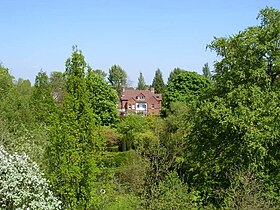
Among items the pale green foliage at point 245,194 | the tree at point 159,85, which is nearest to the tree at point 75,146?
the pale green foliage at point 245,194

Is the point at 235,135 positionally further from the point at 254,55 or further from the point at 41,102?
the point at 41,102

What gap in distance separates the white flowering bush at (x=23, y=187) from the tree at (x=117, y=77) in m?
80.1

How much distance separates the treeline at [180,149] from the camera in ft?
37.1

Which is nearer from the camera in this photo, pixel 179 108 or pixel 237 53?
pixel 237 53

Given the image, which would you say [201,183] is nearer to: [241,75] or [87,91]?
[241,75]

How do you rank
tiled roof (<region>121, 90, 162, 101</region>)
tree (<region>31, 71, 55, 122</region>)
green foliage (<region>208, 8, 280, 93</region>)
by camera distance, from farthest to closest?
tiled roof (<region>121, 90, 162, 101</region>)
tree (<region>31, 71, 55, 122</region>)
green foliage (<region>208, 8, 280, 93</region>)

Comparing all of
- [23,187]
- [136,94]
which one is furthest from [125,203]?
[136,94]

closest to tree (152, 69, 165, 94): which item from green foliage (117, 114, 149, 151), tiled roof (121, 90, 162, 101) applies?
tiled roof (121, 90, 162, 101)

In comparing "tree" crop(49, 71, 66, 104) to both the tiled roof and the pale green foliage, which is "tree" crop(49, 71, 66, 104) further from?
the pale green foliage

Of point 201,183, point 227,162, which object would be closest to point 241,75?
point 227,162

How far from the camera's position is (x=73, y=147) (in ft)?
36.8

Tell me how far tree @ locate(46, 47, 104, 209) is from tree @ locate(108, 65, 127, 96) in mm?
80169

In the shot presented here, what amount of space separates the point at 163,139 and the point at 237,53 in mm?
11802

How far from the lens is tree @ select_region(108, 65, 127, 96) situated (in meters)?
91.9
